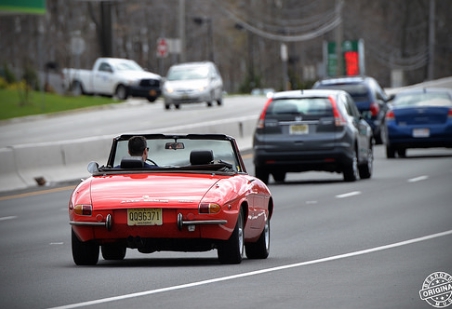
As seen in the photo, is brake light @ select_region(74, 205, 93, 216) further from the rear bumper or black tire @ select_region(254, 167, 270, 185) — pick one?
black tire @ select_region(254, 167, 270, 185)

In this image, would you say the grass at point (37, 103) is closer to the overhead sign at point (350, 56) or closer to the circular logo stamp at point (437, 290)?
the overhead sign at point (350, 56)

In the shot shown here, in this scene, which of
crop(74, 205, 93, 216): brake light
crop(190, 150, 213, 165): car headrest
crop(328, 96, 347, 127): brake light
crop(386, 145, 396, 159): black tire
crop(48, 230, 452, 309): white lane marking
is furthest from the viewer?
crop(386, 145, 396, 159): black tire

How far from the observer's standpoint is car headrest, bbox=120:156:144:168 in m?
12.6

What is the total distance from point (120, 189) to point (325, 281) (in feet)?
7.32

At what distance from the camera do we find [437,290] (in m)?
10.2

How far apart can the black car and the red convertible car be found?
1188 centimetres

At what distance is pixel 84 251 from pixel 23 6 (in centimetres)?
4667

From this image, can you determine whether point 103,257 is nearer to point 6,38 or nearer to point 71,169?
point 71,169

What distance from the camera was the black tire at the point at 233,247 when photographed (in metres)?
12.1

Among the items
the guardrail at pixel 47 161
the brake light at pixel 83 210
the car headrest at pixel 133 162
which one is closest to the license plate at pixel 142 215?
the brake light at pixel 83 210

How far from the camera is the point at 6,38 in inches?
4126

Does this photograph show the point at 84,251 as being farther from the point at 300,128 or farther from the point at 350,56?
the point at 350,56

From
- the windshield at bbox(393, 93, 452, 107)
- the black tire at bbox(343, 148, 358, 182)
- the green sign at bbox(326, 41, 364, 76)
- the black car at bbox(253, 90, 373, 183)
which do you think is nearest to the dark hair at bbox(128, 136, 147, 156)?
the black car at bbox(253, 90, 373, 183)

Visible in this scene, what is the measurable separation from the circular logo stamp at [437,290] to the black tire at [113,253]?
3.25m
